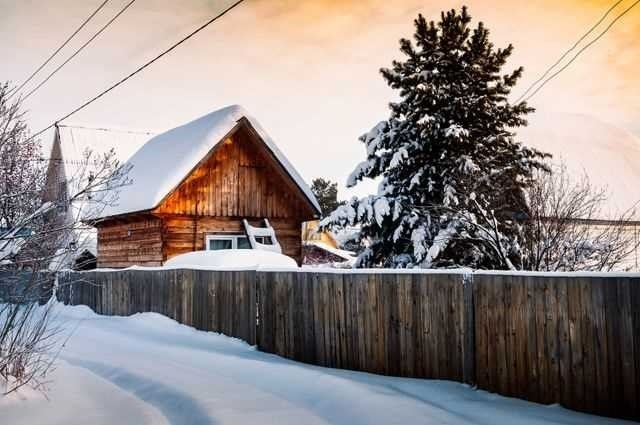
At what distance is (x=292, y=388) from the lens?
269 inches

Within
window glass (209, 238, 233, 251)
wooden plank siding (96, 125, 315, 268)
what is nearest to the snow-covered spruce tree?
wooden plank siding (96, 125, 315, 268)

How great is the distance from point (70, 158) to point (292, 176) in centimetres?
1672

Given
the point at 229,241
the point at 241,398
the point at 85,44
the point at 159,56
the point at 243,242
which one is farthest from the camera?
the point at 243,242

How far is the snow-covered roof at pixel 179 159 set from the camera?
18328 millimetres

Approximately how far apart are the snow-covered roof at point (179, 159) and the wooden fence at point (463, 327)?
26.5 feet

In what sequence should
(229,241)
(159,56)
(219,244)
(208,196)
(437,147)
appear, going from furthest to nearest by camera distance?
(229,241) → (219,244) → (208,196) → (437,147) → (159,56)

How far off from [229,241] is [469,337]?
14540 mm

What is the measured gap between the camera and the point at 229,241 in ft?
67.1

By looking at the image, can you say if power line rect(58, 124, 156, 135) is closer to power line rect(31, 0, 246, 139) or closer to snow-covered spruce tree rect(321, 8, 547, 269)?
power line rect(31, 0, 246, 139)

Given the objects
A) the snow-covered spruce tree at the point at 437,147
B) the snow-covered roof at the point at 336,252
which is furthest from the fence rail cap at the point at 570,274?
the snow-covered roof at the point at 336,252

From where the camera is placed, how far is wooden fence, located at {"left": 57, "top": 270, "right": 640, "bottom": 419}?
5.55 m

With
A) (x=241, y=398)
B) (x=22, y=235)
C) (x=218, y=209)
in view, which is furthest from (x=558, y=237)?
(x=218, y=209)

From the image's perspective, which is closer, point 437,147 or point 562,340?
point 562,340

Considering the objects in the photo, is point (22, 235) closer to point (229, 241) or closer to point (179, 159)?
point (179, 159)
